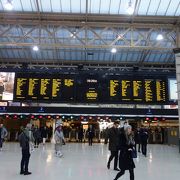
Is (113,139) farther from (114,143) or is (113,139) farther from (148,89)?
(148,89)

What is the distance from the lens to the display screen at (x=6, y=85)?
22.1 meters

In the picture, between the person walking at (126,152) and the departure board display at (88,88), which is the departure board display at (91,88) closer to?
the departure board display at (88,88)

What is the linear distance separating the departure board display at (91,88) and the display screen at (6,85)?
848mm

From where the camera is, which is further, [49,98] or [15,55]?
[15,55]

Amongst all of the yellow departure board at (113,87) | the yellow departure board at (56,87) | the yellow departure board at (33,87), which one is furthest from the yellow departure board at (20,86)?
the yellow departure board at (113,87)

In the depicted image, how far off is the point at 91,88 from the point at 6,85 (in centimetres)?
629

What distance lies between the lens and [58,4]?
17.1 m

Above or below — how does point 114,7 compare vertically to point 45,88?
above

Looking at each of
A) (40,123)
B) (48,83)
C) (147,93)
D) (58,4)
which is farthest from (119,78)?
(40,123)

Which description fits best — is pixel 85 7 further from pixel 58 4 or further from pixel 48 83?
pixel 48 83

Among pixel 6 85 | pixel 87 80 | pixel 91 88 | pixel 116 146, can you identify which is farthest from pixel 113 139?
pixel 6 85

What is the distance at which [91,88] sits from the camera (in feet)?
70.5

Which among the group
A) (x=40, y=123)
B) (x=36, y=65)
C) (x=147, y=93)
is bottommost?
(x=40, y=123)

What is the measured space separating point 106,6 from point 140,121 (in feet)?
39.6
